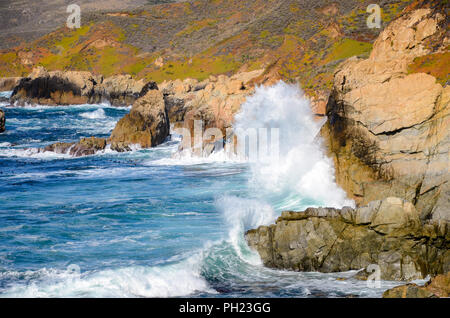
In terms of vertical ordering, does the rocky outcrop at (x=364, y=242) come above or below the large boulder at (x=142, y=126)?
below

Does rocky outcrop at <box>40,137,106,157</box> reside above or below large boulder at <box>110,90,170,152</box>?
below

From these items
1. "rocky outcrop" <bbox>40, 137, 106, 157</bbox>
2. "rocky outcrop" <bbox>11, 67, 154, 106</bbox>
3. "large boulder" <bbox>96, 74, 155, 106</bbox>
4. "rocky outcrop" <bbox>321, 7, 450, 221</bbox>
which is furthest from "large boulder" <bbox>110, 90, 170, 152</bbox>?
"large boulder" <bbox>96, 74, 155, 106</bbox>

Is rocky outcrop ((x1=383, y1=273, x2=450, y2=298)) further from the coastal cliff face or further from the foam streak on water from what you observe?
the foam streak on water

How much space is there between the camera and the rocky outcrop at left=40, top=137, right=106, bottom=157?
38.1 metres

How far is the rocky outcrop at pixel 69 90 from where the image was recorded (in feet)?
282

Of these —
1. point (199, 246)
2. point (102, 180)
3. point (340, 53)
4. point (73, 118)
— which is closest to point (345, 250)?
point (199, 246)

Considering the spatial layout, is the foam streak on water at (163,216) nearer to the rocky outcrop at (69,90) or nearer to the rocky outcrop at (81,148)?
the rocky outcrop at (81,148)

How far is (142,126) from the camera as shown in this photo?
41.1m

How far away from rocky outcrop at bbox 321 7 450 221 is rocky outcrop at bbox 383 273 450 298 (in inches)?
166

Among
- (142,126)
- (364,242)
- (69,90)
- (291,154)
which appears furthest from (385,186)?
(69,90)

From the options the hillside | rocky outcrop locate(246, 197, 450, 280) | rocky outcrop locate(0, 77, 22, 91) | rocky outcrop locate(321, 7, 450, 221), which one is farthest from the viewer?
rocky outcrop locate(0, 77, 22, 91)

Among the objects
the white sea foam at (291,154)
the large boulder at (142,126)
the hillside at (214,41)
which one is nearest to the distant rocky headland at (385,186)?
the white sea foam at (291,154)

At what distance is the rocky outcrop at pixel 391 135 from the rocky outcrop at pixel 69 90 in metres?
68.6
